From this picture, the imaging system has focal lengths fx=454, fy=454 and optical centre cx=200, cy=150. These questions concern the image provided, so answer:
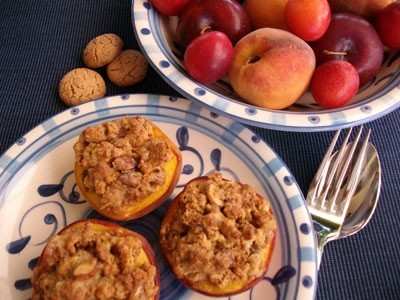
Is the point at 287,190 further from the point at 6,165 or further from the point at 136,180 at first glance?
the point at 6,165

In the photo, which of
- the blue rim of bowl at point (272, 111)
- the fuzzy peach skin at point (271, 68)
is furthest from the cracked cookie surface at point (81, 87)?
the fuzzy peach skin at point (271, 68)

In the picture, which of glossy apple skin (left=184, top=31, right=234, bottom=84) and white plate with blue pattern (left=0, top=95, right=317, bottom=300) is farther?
glossy apple skin (left=184, top=31, right=234, bottom=84)

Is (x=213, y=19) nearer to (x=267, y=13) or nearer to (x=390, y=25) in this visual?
(x=267, y=13)

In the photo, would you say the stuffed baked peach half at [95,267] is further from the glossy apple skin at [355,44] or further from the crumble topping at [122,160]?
the glossy apple skin at [355,44]

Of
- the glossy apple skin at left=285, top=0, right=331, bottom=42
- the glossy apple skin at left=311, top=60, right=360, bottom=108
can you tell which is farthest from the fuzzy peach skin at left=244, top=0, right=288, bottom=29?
the glossy apple skin at left=311, top=60, right=360, bottom=108

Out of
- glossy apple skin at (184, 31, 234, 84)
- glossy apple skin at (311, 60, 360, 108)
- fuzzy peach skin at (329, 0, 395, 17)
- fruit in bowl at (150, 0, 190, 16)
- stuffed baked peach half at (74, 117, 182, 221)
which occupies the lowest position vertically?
stuffed baked peach half at (74, 117, 182, 221)

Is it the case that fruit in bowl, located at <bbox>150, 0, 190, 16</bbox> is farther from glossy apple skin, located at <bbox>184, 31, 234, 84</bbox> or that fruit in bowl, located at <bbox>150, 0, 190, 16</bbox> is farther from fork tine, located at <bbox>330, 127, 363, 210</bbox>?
fork tine, located at <bbox>330, 127, 363, 210</bbox>

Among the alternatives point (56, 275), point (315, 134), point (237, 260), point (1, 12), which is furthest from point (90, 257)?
point (1, 12)
